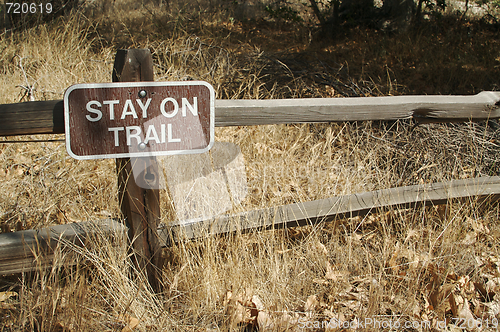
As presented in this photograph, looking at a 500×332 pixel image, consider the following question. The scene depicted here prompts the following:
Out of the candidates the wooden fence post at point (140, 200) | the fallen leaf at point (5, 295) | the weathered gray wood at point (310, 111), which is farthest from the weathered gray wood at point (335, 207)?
the fallen leaf at point (5, 295)

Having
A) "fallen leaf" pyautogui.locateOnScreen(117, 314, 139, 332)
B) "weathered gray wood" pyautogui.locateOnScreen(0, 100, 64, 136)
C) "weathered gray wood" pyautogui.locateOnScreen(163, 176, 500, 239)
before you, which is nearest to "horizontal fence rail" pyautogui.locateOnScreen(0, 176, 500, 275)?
"weathered gray wood" pyautogui.locateOnScreen(163, 176, 500, 239)

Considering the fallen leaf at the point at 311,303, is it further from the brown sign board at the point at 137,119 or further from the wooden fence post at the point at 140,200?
the brown sign board at the point at 137,119

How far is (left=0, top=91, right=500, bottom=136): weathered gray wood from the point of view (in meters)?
1.66

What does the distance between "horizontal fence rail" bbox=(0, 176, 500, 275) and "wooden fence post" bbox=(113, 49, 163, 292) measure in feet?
0.45

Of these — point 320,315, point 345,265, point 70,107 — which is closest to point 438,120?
point 345,265

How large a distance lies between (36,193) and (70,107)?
1881mm

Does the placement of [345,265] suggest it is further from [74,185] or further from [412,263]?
[74,185]

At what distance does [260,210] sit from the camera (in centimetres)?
242

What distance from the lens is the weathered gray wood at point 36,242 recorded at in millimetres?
1896

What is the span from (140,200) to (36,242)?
0.64 metres

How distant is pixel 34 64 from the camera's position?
5312 millimetres

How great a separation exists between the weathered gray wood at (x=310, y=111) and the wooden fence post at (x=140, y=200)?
35 centimetres

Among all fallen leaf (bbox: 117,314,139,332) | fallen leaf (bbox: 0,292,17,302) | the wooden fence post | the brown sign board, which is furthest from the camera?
fallen leaf (bbox: 0,292,17,302)

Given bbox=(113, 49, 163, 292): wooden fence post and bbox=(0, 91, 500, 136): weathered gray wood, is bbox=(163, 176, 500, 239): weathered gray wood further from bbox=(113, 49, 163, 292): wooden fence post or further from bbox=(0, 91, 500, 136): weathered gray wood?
bbox=(0, 91, 500, 136): weathered gray wood
